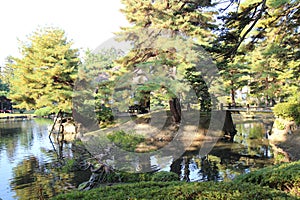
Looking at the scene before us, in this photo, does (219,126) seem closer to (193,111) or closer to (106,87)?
(193,111)

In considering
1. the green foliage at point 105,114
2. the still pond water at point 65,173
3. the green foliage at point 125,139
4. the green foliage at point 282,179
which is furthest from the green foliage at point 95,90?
the green foliage at point 282,179

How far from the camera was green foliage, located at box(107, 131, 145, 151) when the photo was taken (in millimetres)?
10820

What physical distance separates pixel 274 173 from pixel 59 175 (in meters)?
6.05

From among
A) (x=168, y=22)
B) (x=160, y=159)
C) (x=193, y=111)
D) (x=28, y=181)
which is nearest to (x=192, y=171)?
(x=160, y=159)

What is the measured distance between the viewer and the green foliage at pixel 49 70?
14.6m

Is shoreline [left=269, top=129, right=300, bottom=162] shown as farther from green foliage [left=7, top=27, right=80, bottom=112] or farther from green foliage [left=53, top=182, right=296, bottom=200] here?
green foliage [left=7, top=27, right=80, bottom=112]

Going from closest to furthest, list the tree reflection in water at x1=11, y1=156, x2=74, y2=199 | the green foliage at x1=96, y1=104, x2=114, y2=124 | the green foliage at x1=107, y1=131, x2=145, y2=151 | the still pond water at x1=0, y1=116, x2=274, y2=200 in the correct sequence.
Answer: the tree reflection in water at x1=11, y1=156, x2=74, y2=199 < the still pond water at x1=0, y1=116, x2=274, y2=200 < the green foliage at x1=107, y1=131, x2=145, y2=151 < the green foliage at x1=96, y1=104, x2=114, y2=124

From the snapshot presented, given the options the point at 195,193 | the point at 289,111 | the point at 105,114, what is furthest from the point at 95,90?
the point at 195,193

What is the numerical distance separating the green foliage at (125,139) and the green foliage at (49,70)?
4.49 metres

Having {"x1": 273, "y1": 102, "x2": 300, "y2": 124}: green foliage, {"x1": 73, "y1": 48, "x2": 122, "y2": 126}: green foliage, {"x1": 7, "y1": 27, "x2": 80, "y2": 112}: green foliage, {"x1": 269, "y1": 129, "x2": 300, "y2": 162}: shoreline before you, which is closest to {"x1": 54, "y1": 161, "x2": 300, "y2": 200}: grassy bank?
{"x1": 269, "y1": 129, "x2": 300, "y2": 162}: shoreline

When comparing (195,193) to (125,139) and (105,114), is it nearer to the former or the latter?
(125,139)

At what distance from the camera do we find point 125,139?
37.3 ft

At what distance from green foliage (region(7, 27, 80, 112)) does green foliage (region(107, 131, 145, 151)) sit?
4.49m

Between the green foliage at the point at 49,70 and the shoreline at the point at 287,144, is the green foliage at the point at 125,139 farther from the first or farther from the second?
the shoreline at the point at 287,144
